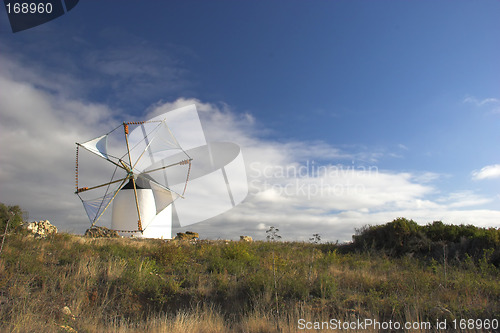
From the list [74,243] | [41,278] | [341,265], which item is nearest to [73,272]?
[41,278]

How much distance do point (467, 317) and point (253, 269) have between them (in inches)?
245

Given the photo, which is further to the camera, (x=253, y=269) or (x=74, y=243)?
(x=74, y=243)

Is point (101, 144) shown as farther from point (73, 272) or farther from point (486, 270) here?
point (486, 270)

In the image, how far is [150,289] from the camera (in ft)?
28.6

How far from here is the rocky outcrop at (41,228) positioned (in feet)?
47.8

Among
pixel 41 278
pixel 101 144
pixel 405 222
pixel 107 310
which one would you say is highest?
pixel 101 144

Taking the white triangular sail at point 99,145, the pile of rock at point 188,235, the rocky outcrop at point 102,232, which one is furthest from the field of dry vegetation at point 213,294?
the white triangular sail at point 99,145

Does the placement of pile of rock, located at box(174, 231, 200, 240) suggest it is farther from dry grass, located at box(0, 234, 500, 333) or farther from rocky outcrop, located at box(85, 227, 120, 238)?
dry grass, located at box(0, 234, 500, 333)

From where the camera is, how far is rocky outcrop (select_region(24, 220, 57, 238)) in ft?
47.8

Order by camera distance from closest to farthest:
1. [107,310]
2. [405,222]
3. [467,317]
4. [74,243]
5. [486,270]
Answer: [467,317], [107,310], [486,270], [74,243], [405,222]

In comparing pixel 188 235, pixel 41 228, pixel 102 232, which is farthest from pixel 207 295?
pixel 102 232

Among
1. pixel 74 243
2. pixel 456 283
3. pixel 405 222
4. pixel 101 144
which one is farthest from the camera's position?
pixel 101 144

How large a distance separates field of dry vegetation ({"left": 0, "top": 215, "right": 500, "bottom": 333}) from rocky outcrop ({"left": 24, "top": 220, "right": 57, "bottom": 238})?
2.51 meters

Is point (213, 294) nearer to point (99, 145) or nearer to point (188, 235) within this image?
point (188, 235)
